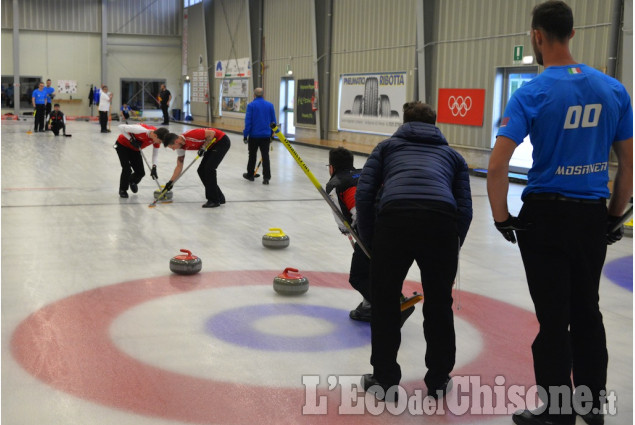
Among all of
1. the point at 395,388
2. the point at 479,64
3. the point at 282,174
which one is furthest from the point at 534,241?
the point at 479,64

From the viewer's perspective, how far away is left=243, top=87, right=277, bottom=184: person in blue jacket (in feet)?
46.6

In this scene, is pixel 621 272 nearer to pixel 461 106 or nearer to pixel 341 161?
pixel 341 161

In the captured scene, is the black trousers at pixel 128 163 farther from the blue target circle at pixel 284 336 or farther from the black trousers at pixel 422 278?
the black trousers at pixel 422 278

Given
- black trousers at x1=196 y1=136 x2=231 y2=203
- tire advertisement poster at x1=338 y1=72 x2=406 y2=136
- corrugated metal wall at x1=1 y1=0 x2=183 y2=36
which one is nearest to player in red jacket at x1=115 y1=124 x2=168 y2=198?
black trousers at x1=196 y1=136 x2=231 y2=203

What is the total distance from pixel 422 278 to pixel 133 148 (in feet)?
27.7

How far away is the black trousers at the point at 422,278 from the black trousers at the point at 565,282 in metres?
0.46

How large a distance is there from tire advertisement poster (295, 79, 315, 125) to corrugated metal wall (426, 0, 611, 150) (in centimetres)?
737

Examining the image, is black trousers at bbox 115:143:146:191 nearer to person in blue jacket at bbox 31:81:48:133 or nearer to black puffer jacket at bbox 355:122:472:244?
black puffer jacket at bbox 355:122:472:244

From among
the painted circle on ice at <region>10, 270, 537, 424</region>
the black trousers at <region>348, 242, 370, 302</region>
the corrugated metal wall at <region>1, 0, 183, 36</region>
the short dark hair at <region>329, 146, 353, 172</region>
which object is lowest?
the painted circle on ice at <region>10, 270, 537, 424</region>

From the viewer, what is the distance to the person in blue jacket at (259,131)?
1421cm

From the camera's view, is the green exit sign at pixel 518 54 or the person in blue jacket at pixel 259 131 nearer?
the person in blue jacket at pixel 259 131

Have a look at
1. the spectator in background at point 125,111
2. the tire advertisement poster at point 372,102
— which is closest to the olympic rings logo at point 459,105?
the tire advertisement poster at point 372,102

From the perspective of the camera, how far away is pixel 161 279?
6762 mm

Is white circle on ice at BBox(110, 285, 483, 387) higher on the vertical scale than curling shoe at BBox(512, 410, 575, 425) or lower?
lower
